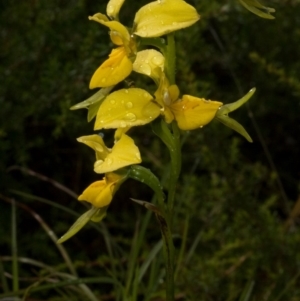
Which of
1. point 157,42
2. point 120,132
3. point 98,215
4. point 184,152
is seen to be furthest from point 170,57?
point 184,152

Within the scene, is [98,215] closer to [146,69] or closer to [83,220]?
[83,220]

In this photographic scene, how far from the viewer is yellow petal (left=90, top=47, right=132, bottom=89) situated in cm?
94

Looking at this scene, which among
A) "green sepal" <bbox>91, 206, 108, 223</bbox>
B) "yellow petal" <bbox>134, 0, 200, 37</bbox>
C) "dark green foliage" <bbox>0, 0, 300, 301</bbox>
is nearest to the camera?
"yellow petal" <bbox>134, 0, 200, 37</bbox>

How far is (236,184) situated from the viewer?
1.82m

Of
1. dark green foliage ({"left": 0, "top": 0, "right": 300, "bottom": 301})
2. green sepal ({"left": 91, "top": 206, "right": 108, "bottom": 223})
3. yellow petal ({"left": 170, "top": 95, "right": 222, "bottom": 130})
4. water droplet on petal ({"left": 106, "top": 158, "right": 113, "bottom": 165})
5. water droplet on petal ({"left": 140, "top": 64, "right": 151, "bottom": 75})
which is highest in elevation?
water droplet on petal ({"left": 140, "top": 64, "right": 151, "bottom": 75})

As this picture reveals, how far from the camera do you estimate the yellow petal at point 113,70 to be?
3.09 ft

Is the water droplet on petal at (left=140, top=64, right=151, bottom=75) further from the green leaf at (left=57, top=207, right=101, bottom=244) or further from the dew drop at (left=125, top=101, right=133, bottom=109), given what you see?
the green leaf at (left=57, top=207, right=101, bottom=244)

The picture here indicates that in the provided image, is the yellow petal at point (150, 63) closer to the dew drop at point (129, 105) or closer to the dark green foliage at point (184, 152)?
the dew drop at point (129, 105)

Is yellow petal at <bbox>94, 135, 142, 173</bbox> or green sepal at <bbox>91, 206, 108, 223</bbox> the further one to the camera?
green sepal at <bbox>91, 206, 108, 223</bbox>

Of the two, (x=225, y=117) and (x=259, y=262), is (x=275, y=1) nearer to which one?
(x=259, y=262)

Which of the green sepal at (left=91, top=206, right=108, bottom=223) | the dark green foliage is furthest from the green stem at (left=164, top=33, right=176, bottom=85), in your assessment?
the dark green foliage

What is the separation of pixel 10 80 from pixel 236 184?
684mm

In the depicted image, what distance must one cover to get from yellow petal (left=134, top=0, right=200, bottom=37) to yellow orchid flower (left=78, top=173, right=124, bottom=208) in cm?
21

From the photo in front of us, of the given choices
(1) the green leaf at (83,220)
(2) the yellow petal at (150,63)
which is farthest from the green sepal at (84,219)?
(2) the yellow petal at (150,63)
